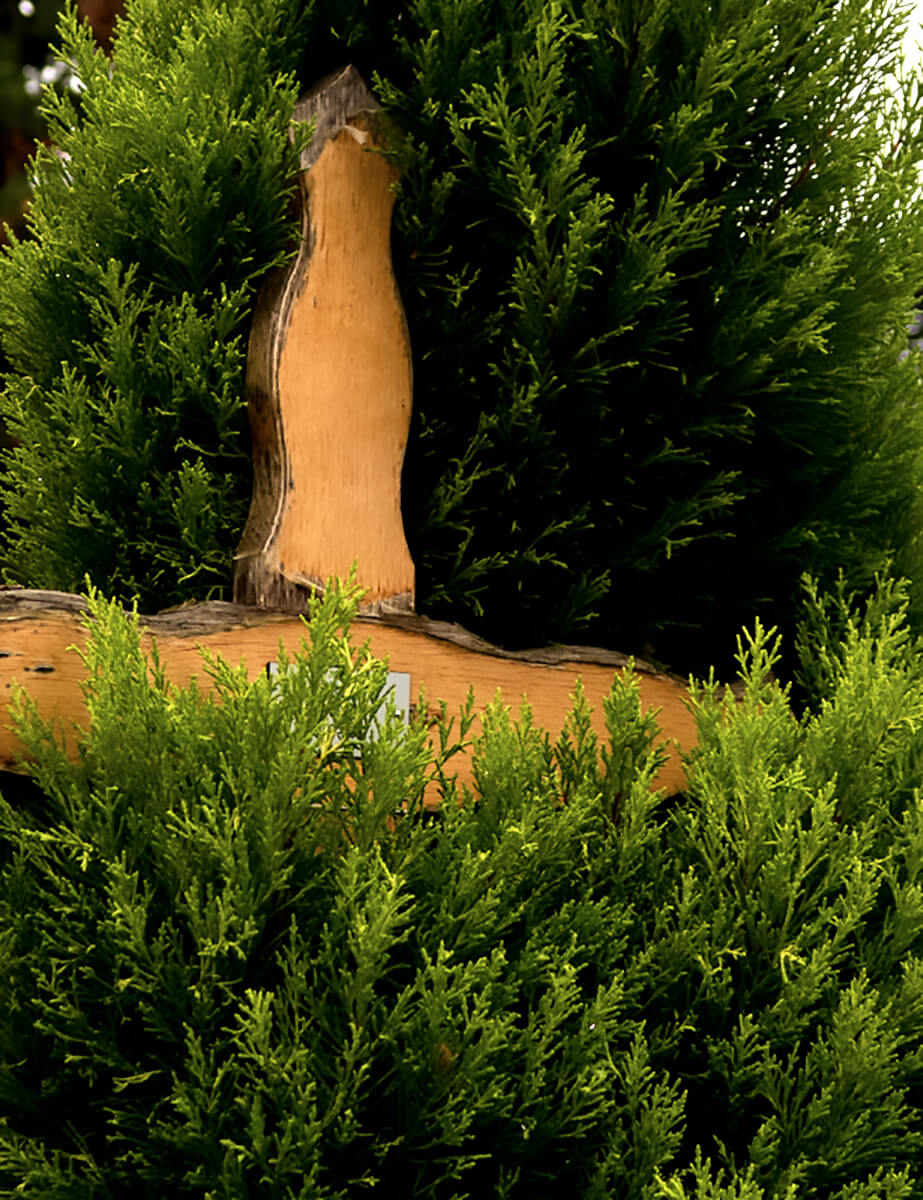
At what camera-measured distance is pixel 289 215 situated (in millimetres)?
3025

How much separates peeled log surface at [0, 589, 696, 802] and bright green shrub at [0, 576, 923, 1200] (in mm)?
98

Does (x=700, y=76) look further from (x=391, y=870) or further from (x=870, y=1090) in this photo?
(x=870, y=1090)

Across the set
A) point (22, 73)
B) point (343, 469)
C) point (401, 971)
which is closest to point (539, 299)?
point (343, 469)

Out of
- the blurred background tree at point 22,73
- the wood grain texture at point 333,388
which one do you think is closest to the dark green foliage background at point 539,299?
the wood grain texture at point 333,388

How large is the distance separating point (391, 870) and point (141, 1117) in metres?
0.64

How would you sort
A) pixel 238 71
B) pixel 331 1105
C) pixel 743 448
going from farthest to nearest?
pixel 743 448 < pixel 238 71 < pixel 331 1105

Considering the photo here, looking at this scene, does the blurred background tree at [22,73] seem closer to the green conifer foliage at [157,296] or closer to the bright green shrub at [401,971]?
the green conifer foliage at [157,296]

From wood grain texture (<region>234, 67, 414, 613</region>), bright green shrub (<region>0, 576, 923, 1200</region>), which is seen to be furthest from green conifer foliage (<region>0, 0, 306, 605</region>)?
bright green shrub (<region>0, 576, 923, 1200</region>)

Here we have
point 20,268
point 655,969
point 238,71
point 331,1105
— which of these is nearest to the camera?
point 331,1105

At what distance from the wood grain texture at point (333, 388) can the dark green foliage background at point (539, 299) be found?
12 centimetres

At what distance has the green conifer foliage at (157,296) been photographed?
2867mm

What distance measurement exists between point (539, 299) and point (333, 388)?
0.64 m

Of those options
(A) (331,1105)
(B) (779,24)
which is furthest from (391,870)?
(B) (779,24)

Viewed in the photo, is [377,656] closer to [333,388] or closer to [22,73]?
[333,388]
